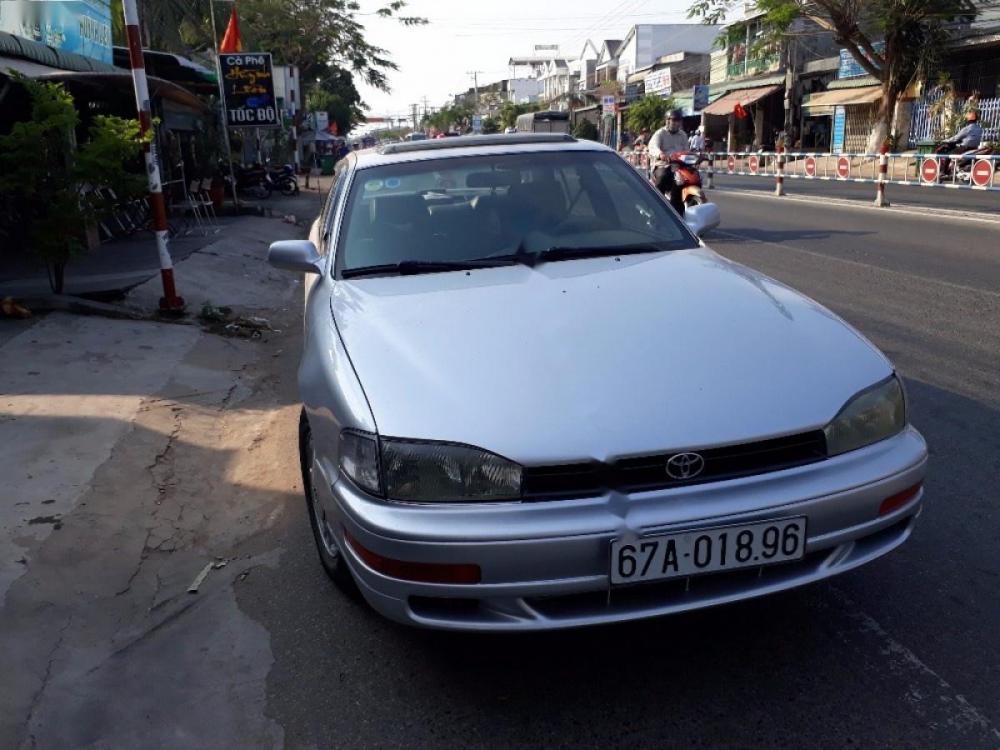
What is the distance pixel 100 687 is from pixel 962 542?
10.4 feet

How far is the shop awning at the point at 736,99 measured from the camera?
42.6 meters

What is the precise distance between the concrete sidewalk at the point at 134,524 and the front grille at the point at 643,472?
1093mm

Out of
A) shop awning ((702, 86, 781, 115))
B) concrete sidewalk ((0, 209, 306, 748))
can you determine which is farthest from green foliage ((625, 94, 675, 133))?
concrete sidewalk ((0, 209, 306, 748))

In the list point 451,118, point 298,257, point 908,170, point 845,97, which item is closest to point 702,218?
point 298,257

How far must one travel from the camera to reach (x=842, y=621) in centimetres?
300

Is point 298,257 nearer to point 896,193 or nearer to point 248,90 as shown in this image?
point 248,90

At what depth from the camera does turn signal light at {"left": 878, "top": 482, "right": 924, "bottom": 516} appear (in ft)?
8.66

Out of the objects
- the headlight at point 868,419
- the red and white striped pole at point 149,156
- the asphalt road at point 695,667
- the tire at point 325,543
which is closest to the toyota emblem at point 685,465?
the headlight at point 868,419

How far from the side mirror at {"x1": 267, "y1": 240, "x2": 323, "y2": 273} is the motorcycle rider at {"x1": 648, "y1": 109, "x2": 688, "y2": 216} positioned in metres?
9.36

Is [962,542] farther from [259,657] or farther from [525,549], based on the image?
[259,657]

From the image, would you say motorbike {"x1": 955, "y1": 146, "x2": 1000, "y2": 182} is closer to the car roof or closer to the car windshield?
the car roof

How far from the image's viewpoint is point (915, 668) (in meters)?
2.71

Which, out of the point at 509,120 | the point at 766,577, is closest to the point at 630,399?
the point at 766,577

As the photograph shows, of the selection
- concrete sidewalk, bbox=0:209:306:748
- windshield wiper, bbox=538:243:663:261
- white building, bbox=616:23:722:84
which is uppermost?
Answer: white building, bbox=616:23:722:84
